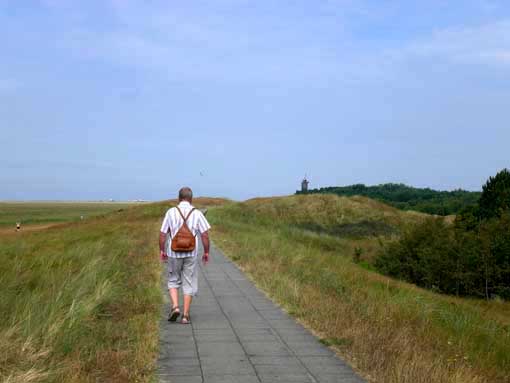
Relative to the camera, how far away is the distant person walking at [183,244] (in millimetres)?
7785

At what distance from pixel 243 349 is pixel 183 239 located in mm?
1974

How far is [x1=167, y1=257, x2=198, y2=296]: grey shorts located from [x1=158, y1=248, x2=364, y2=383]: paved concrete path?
440 mm

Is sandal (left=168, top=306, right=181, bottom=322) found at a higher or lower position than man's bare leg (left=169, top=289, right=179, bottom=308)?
lower

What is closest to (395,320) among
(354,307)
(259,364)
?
(354,307)

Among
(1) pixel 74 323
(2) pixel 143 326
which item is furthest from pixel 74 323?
(2) pixel 143 326

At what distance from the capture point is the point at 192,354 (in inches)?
238

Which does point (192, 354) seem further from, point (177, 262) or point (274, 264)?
point (274, 264)

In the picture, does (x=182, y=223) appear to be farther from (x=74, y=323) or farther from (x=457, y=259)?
(x=457, y=259)

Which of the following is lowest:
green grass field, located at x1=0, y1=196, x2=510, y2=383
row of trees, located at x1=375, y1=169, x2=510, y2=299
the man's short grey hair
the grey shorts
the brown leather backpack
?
row of trees, located at x1=375, y1=169, x2=510, y2=299

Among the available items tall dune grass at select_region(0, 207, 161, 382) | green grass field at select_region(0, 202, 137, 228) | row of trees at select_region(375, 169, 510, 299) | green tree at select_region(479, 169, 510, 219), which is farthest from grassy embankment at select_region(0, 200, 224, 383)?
green grass field at select_region(0, 202, 137, 228)

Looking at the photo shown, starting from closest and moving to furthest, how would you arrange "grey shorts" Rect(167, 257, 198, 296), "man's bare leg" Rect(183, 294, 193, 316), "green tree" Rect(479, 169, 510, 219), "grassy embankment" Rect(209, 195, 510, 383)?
"grassy embankment" Rect(209, 195, 510, 383)
"man's bare leg" Rect(183, 294, 193, 316)
"grey shorts" Rect(167, 257, 198, 296)
"green tree" Rect(479, 169, 510, 219)

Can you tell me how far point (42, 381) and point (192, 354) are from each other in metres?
1.87

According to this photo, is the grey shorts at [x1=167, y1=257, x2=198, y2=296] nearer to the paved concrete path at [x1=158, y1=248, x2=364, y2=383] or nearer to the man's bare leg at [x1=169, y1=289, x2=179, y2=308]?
the man's bare leg at [x1=169, y1=289, x2=179, y2=308]

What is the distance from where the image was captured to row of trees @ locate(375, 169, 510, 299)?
3053 centimetres
